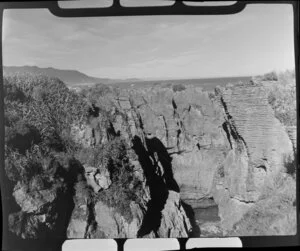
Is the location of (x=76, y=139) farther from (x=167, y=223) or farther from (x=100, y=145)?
(x=167, y=223)

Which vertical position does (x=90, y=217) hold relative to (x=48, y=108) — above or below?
below

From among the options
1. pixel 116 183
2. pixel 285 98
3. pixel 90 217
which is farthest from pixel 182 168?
pixel 285 98

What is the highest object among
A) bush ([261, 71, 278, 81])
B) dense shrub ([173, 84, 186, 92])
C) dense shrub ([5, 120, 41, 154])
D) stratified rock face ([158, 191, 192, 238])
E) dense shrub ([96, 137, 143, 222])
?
bush ([261, 71, 278, 81])

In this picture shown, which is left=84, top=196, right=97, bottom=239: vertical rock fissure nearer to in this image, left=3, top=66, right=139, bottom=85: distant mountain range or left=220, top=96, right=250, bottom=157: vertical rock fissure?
left=3, top=66, right=139, bottom=85: distant mountain range

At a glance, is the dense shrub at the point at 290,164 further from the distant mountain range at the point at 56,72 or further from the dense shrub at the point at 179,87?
the distant mountain range at the point at 56,72

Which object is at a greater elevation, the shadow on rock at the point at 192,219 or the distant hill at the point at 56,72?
the distant hill at the point at 56,72

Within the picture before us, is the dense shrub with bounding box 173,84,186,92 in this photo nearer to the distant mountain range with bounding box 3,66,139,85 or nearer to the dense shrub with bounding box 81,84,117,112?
the dense shrub with bounding box 81,84,117,112

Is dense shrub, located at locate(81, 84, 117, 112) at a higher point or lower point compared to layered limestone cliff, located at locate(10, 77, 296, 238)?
higher

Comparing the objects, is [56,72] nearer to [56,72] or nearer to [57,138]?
[56,72]

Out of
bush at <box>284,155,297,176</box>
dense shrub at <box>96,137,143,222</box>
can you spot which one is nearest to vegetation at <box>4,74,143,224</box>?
dense shrub at <box>96,137,143,222</box>

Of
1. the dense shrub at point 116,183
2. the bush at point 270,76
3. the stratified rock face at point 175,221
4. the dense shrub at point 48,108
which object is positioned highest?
the bush at point 270,76

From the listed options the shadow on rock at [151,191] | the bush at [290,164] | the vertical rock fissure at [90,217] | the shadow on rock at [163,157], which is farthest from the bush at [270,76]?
the vertical rock fissure at [90,217]

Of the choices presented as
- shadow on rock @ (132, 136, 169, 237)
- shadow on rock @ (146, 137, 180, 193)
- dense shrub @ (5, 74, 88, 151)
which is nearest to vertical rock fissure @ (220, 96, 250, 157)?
shadow on rock @ (146, 137, 180, 193)
